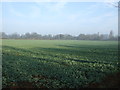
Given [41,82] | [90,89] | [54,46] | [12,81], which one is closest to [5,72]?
[12,81]

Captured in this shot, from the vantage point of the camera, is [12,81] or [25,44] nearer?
[12,81]

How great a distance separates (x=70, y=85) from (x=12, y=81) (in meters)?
2.73

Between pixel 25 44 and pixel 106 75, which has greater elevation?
pixel 25 44

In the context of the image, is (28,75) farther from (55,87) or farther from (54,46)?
(54,46)

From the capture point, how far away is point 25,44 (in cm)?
1934

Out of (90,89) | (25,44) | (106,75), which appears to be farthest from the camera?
(25,44)

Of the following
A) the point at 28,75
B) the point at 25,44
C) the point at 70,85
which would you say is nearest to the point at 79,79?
the point at 70,85

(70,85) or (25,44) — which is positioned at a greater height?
(25,44)

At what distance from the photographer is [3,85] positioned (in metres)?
5.66

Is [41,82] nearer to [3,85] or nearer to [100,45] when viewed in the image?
[3,85]

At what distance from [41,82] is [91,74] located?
2617mm

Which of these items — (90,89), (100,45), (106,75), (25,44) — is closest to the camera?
(90,89)

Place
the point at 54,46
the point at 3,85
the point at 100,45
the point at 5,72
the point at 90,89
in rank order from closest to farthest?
the point at 90,89 < the point at 3,85 < the point at 5,72 < the point at 100,45 < the point at 54,46

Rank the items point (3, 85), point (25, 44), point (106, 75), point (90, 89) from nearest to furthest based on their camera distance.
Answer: point (90, 89) → point (3, 85) → point (106, 75) → point (25, 44)
